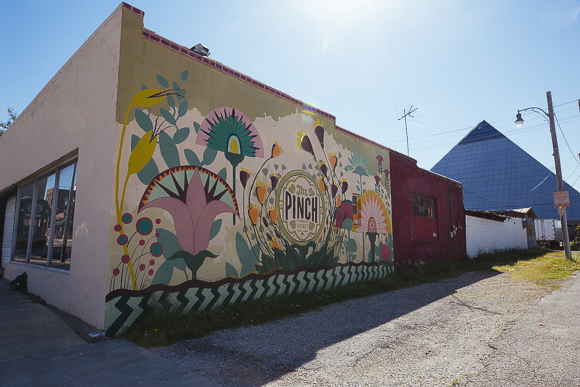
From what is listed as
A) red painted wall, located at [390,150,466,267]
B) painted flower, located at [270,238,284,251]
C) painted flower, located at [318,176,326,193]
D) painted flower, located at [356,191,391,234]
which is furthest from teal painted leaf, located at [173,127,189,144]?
red painted wall, located at [390,150,466,267]

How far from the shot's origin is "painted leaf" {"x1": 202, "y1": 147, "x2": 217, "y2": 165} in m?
6.02

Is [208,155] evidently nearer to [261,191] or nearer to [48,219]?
[261,191]

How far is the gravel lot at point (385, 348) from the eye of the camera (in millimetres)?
3334

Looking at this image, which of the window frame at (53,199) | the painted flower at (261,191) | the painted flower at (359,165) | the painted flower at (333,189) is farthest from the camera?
the painted flower at (359,165)

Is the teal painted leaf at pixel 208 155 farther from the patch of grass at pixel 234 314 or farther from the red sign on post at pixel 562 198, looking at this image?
the red sign on post at pixel 562 198

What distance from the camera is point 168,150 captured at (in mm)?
5516

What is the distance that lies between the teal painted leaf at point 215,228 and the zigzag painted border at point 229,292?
2.86ft

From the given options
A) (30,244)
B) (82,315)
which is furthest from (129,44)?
(30,244)

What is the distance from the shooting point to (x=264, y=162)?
723cm

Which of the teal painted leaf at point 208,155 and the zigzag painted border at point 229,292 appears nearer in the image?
the zigzag painted border at point 229,292

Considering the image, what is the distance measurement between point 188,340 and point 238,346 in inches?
28.5

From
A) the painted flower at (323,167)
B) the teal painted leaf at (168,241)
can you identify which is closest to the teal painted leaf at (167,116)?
the teal painted leaf at (168,241)

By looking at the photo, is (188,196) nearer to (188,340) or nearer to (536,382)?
(188,340)

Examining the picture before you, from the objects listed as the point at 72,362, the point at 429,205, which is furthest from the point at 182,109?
the point at 429,205
